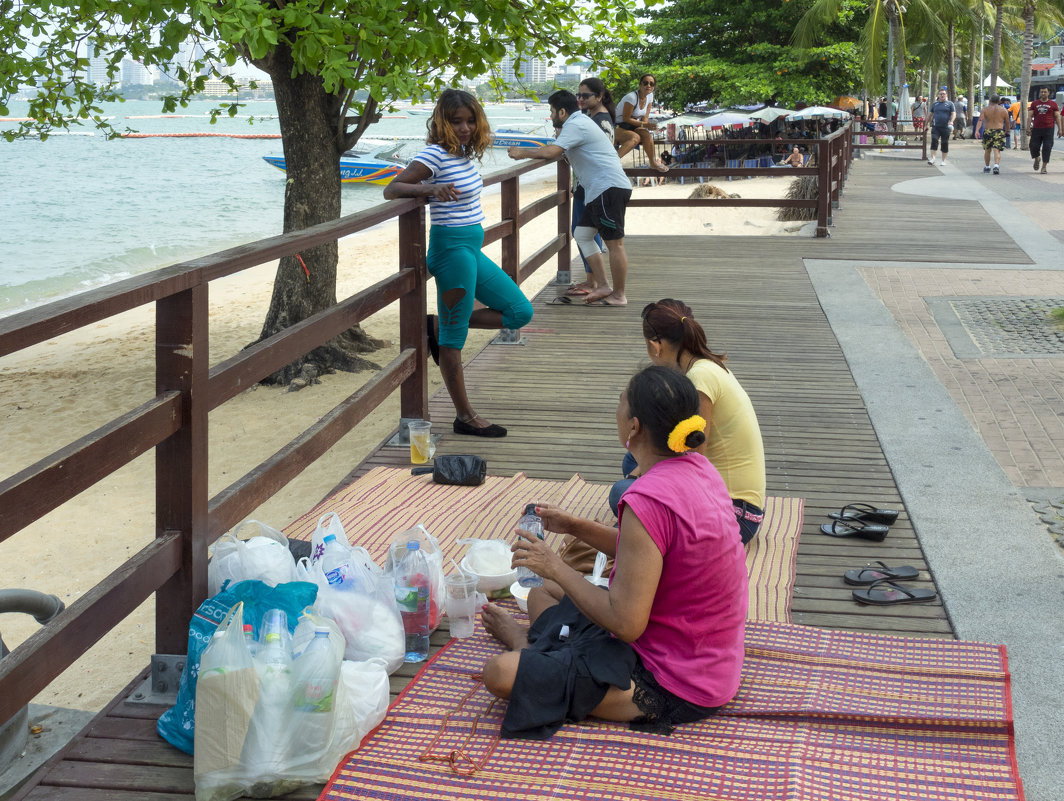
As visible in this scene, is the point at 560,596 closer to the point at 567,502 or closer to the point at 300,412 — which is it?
the point at 567,502

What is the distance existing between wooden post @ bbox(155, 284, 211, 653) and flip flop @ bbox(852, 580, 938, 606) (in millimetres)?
2218

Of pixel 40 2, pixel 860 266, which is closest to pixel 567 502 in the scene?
pixel 40 2

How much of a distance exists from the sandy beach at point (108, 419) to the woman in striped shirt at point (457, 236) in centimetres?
214

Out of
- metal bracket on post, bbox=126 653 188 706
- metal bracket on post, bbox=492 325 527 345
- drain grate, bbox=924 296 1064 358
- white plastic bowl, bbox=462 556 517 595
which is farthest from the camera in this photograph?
metal bracket on post, bbox=492 325 527 345

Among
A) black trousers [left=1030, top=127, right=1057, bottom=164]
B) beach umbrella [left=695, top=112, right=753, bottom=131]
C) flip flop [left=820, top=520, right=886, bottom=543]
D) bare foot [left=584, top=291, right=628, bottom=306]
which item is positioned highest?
beach umbrella [left=695, top=112, right=753, bottom=131]

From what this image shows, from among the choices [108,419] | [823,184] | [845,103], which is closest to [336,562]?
[108,419]

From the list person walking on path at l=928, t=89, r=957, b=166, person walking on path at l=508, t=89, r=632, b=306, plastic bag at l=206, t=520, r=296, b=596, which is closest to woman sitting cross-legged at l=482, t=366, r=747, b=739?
plastic bag at l=206, t=520, r=296, b=596

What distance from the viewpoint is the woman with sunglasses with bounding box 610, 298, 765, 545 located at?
3.91 metres

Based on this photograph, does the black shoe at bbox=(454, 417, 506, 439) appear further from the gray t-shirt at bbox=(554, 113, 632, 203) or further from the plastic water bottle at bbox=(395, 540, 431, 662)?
the gray t-shirt at bbox=(554, 113, 632, 203)

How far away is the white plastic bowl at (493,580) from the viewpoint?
3840mm

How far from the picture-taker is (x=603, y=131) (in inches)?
357

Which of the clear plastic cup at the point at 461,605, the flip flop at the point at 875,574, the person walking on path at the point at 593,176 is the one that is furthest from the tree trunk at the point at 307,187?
the flip flop at the point at 875,574

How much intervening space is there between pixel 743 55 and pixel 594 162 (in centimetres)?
2775

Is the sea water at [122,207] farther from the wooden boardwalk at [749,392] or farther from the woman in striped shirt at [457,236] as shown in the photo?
the woman in striped shirt at [457,236]
